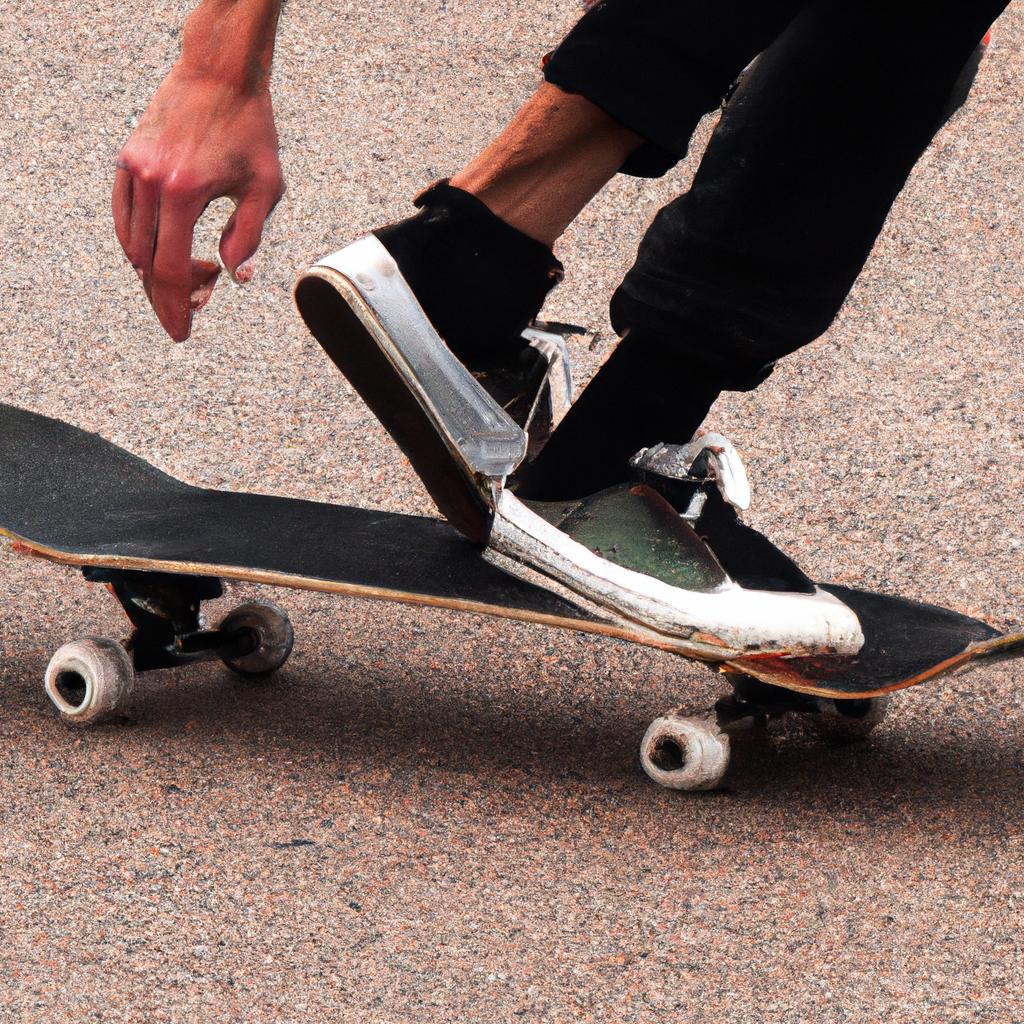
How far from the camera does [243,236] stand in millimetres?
1377

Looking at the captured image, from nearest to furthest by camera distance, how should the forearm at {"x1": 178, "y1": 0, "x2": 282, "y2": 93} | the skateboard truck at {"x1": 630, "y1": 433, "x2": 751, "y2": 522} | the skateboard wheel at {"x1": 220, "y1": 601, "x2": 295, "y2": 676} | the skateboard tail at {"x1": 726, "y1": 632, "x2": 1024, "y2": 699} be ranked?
the forearm at {"x1": 178, "y1": 0, "x2": 282, "y2": 93} → the skateboard tail at {"x1": 726, "y1": 632, "x2": 1024, "y2": 699} → the skateboard truck at {"x1": 630, "y1": 433, "x2": 751, "y2": 522} → the skateboard wheel at {"x1": 220, "y1": 601, "x2": 295, "y2": 676}

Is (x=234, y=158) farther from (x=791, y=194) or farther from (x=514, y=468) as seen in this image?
(x=791, y=194)

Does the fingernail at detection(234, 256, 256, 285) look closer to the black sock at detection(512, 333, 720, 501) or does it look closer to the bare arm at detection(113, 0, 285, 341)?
the bare arm at detection(113, 0, 285, 341)

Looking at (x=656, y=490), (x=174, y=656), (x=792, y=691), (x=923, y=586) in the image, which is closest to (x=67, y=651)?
(x=174, y=656)

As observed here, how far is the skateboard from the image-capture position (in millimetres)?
1473

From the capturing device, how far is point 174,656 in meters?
1.75

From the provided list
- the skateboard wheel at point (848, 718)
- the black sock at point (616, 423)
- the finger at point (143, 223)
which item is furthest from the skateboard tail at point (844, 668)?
the finger at point (143, 223)

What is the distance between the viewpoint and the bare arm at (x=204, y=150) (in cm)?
134

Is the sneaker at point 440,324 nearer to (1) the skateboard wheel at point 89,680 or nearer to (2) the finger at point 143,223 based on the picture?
(2) the finger at point 143,223

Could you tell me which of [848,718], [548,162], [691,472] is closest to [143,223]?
[548,162]

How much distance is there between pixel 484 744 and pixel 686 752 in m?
0.28

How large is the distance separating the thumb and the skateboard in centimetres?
33

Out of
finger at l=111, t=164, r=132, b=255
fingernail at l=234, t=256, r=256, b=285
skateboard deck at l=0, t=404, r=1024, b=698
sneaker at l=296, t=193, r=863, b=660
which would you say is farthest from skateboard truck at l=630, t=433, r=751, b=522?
finger at l=111, t=164, r=132, b=255

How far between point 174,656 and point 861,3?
1112 mm
